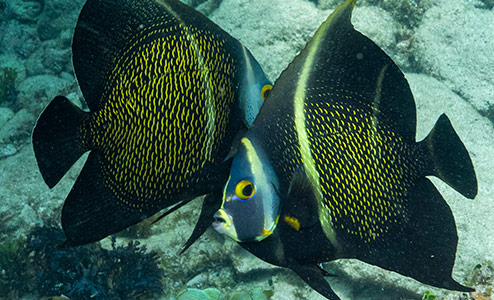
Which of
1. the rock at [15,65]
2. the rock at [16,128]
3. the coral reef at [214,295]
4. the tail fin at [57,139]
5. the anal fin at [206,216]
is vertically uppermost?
the tail fin at [57,139]

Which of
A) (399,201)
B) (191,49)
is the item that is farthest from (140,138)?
(399,201)

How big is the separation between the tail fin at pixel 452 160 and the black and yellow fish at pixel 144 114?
548 mm

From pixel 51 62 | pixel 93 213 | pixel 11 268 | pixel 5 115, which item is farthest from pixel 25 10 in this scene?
pixel 93 213

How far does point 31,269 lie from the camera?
3729 mm

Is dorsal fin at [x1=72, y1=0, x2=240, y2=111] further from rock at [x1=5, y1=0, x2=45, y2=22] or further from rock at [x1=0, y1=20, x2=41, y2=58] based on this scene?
rock at [x1=5, y1=0, x2=45, y2=22]

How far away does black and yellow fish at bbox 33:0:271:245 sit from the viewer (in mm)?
1111

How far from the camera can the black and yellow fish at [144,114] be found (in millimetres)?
1111

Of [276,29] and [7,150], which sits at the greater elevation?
[276,29]

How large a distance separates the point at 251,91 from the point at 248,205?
0.41 m

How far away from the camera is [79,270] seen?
11.1 ft

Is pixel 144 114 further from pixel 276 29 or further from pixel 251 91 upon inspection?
pixel 276 29

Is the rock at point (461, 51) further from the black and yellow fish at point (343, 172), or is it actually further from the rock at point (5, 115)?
the rock at point (5, 115)

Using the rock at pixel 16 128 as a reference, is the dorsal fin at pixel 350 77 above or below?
above

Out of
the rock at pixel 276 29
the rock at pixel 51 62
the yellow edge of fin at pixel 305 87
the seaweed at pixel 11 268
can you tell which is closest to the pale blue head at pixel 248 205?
the yellow edge of fin at pixel 305 87
